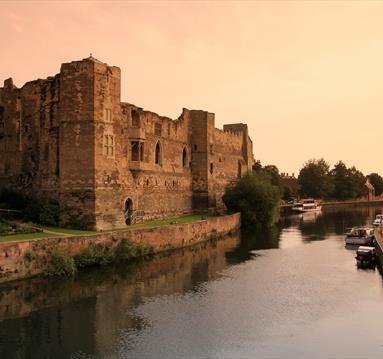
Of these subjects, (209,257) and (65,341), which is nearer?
(65,341)

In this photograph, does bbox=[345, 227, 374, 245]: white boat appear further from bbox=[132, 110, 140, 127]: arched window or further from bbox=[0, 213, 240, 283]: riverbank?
bbox=[132, 110, 140, 127]: arched window

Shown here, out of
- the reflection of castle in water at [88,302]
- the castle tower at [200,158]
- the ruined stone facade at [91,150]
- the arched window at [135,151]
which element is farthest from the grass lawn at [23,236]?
the castle tower at [200,158]

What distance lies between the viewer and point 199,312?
18062 millimetres

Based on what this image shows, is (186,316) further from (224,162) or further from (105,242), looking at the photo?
(224,162)

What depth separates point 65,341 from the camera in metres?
15.0

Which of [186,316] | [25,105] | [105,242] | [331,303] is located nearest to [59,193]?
[105,242]

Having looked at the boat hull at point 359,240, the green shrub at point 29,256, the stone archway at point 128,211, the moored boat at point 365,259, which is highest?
the stone archway at point 128,211

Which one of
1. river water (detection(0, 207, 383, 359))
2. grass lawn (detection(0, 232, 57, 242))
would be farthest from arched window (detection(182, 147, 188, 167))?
grass lawn (detection(0, 232, 57, 242))

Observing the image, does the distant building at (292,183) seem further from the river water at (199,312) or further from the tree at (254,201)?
the river water at (199,312)

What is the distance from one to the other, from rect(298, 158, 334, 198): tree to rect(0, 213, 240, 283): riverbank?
7569 cm

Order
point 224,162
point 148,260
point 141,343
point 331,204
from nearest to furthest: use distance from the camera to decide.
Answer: point 141,343 < point 148,260 < point 224,162 < point 331,204

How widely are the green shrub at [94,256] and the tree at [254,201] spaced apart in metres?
23.3

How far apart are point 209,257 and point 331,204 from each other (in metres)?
76.4

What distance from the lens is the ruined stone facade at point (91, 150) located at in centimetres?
2944
